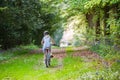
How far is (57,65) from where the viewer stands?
69.2 ft

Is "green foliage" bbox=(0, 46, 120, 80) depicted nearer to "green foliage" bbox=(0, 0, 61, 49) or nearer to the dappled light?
the dappled light

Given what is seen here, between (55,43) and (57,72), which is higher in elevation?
(57,72)

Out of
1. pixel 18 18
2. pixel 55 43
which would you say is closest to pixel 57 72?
pixel 55 43

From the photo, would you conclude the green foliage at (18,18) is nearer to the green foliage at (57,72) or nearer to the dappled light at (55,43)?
the dappled light at (55,43)

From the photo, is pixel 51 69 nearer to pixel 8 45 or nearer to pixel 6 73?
pixel 6 73

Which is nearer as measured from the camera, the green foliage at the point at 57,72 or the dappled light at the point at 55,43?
the green foliage at the point at 57,72

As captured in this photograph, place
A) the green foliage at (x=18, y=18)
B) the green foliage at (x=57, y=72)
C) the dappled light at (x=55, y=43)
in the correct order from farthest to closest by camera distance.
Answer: the green foliage at (x=18, y=18), the dappled light at (x=55, y=43), the green foliage at (x=57, y=72)

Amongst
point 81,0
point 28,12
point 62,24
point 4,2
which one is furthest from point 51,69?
point 62,24

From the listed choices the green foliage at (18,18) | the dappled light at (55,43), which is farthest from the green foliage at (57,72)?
the green foliage at (18,18)

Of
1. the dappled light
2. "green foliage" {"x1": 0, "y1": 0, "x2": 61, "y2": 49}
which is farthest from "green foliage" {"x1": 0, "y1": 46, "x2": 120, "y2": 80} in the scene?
"green foliage" {"x1": 0, "y1": 0, "x2": 61, "y2": 49}

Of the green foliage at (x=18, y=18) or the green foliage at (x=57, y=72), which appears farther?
the green foliage at (x=18, y=18)

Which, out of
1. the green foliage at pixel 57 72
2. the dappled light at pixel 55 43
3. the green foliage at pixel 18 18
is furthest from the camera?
the green foliage at pixel 18 18

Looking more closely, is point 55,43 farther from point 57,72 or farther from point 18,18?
point 18,18

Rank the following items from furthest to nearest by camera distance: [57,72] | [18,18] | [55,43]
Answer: [18,18] → [55,43] → [57,72]
